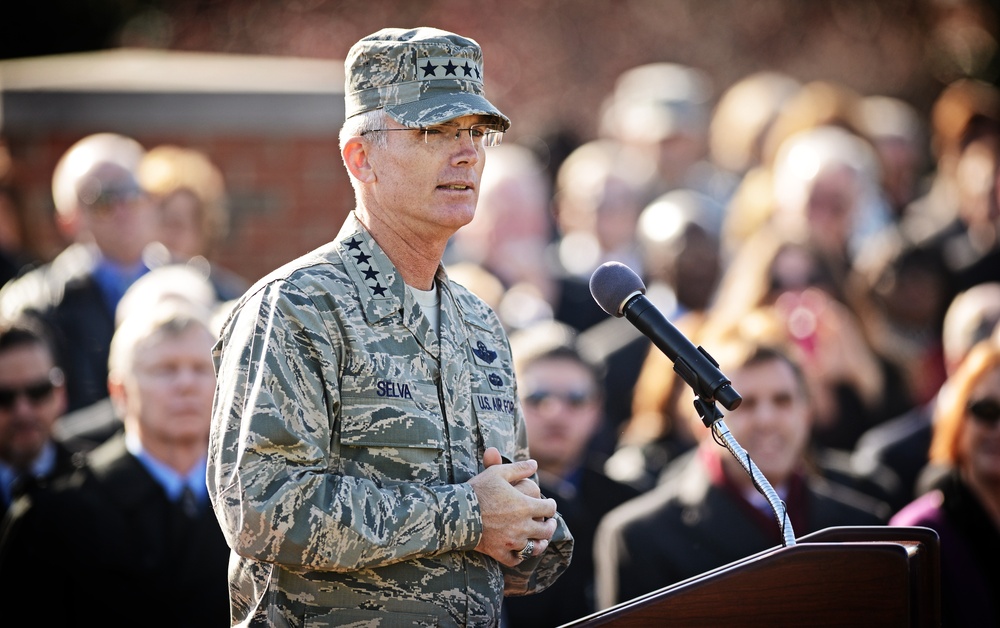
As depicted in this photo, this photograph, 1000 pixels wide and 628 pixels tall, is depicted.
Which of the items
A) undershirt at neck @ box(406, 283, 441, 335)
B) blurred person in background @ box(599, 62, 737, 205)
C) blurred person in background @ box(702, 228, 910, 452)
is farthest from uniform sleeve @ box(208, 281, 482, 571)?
blurred person in background @ box(599, 62, 737, 205)

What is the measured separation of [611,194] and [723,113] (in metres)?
2.99

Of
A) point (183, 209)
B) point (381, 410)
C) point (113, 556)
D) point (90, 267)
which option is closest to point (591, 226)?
point (183, 209)

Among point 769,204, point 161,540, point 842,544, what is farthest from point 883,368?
point 842,544

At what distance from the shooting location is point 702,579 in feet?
9.05

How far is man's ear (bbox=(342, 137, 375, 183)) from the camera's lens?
3.14 m

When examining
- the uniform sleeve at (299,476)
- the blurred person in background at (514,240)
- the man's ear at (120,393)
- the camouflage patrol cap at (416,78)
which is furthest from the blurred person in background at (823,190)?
the uniform sleeve at (299,476)

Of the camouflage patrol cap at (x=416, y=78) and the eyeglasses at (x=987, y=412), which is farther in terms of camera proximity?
the eyeglasses at (x=987, y=412)

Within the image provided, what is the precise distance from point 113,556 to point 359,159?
2656 millimetres

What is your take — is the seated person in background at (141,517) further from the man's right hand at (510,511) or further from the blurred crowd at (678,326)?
the man's right hand at (510,511)

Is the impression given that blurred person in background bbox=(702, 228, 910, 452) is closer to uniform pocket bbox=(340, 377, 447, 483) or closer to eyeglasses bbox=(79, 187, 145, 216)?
eyeglasses bbox=(79, 187, 145, 216)

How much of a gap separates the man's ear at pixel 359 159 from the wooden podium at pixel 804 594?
1.12 m

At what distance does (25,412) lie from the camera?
5988 millimetres

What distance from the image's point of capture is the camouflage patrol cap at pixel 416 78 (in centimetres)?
304

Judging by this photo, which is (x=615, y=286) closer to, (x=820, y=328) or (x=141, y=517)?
(x=141, y=517)
